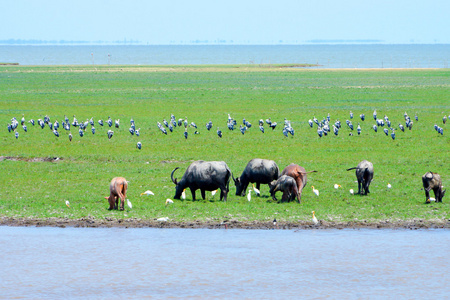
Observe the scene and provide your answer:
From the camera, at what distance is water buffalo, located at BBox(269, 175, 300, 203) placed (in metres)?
22.6

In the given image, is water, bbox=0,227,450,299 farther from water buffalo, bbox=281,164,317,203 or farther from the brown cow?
water buffalo, bbox=281,164,317,203

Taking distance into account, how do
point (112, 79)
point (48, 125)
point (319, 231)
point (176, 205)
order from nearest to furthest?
point (319, 231), point (176, 205), point (48, 125), point (112, 79)

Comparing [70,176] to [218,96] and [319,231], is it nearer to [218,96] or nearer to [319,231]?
[319,231]

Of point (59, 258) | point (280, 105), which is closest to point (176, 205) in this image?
point (59, 258)

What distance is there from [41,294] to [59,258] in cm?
276

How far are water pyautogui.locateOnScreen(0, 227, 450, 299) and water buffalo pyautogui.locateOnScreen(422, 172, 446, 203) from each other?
268cm

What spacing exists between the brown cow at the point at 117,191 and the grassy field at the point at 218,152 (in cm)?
34

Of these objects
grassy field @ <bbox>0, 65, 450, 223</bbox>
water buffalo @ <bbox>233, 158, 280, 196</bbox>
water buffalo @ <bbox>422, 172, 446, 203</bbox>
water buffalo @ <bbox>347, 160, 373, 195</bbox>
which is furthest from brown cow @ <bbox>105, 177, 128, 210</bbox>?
water buffalo @ <bbox>422, 172, 446, 203</bbox>

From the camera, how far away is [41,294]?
50.7 feet

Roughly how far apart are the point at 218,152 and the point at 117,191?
13170 mm

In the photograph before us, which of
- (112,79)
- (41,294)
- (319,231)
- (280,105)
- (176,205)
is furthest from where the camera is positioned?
(112,79)

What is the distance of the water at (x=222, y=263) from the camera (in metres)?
15.7

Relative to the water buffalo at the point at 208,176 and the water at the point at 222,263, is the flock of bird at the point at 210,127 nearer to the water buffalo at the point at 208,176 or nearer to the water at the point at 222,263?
the water buffalo at the point at 208,176

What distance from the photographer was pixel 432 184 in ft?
73.7
